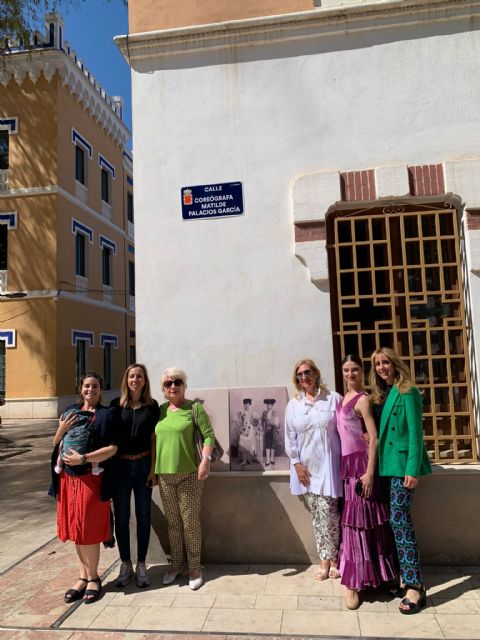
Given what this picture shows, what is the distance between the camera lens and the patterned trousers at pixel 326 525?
12.4 ft

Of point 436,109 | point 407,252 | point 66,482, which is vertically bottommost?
point 66,482

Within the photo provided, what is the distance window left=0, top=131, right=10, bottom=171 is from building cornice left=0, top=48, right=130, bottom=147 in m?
1.58

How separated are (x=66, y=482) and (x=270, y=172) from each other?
2.95 meters

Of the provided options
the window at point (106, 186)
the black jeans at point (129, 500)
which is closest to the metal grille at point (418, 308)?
the black jeans at point (129, 500)

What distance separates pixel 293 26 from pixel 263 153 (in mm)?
1092

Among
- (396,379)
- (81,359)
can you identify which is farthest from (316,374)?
(81,359)

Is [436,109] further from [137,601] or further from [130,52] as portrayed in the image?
[137,601]

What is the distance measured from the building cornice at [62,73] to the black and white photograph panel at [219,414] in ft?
47.1

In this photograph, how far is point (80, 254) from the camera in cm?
1775

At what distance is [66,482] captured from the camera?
3.79 m

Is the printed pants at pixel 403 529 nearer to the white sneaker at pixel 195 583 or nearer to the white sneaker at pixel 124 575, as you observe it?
the white sneaker at pixel 195 583

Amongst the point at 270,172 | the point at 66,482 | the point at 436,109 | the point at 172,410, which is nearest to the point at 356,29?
the point at 436,109

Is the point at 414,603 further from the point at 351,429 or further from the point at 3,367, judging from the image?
the point at 3,367

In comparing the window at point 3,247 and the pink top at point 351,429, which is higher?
the window at point 3,247
